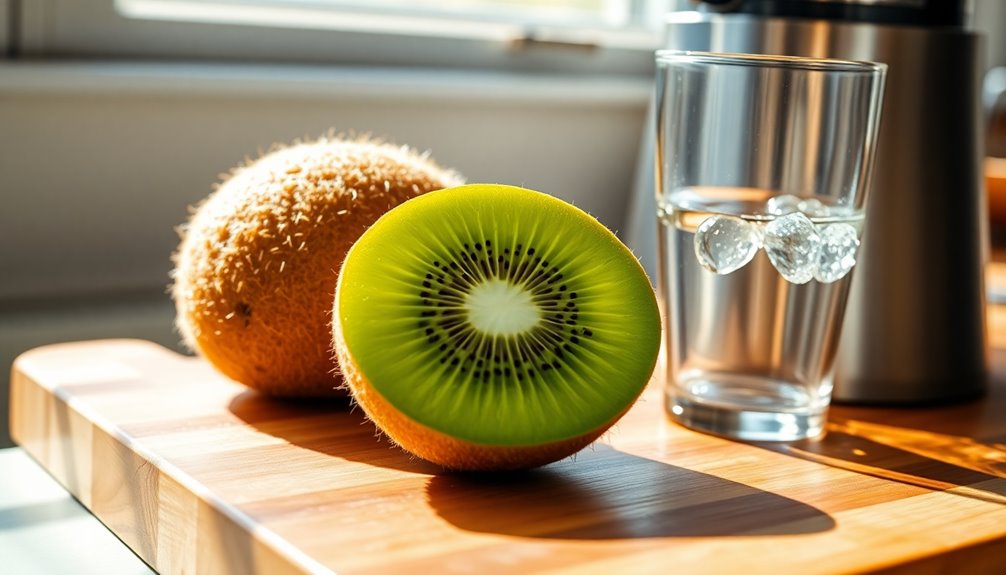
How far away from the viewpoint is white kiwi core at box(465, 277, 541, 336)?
48cm

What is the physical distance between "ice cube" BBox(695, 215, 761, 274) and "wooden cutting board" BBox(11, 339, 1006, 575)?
8 centimetres

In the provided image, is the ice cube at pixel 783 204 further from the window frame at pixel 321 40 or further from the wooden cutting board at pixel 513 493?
the window frame at pixel 321 40

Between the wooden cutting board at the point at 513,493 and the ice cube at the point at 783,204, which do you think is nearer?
the wooden cutting board at the point at 513,493

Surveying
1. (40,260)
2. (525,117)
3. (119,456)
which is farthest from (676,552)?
(525,117)

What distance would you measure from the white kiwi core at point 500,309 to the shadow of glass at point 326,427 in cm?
6

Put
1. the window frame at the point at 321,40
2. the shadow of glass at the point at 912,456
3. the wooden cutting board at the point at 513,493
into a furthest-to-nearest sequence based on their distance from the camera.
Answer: the window frame at the point at 321,40 → the shadow of glass at the point at 912,456 → the wooden cutting board at the point at 513,493

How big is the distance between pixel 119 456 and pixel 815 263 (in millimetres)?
316

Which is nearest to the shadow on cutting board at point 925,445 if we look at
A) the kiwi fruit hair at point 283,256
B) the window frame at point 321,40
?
the kiwi fruit hair at point 283,256

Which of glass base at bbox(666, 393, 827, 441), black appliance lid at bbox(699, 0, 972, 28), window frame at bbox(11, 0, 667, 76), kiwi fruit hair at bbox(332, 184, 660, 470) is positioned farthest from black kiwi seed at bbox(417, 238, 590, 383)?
window frame at bbox(11, 0, 667, 76)

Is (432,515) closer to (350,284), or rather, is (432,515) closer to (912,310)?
(350,284)

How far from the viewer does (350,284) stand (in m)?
0.48

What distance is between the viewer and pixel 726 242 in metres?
0.54

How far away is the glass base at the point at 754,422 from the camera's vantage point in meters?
0.55

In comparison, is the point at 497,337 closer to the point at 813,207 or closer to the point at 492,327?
the point at 492,327
